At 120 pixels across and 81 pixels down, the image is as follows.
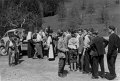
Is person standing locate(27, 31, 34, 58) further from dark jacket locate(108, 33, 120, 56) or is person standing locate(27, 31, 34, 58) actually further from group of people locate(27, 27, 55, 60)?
dark jacket locate(108, 33, 120, 56)

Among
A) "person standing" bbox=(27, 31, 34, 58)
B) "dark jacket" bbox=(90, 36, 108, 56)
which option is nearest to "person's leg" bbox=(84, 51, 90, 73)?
"dark jacket" bbox=(90, 36, 108, 56)

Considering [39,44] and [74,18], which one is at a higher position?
[74,18]

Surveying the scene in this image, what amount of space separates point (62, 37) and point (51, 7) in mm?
36205

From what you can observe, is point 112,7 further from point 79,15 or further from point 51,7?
point 51,7

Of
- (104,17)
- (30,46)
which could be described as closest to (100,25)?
(104,17)

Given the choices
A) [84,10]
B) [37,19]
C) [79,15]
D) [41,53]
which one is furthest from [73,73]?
[84,10]

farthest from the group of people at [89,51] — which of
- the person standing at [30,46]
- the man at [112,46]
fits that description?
the person standing at [30,46]

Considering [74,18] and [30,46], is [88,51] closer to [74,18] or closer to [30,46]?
[30,46]

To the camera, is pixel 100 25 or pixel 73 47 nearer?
pixel 73 47

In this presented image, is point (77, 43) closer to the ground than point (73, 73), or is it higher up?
higher up

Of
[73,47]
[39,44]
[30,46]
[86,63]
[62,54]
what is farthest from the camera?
[30,46]

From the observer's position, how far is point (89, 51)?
9914 mm

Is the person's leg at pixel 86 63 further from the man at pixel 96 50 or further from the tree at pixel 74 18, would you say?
the tree at pixel 74 18

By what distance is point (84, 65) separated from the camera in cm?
1049
